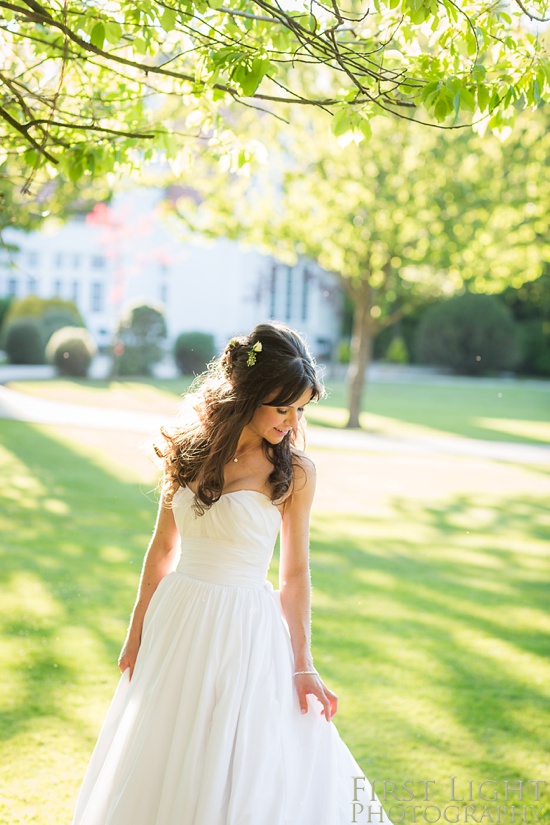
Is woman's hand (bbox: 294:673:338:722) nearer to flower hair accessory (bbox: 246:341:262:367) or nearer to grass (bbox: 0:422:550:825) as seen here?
flower hair accessory (bbox: 246:341:262:367)

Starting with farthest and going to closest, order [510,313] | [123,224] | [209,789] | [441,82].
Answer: [510,313]
[123,224]
[441,82]
[209,789]

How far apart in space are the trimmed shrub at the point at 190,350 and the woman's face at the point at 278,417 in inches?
999

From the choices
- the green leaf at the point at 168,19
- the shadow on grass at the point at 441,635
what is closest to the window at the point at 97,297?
the shadow on grass at the point at 441,635

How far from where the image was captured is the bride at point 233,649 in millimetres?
2588

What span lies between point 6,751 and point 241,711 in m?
1.96

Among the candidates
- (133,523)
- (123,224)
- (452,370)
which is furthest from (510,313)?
(133,523)

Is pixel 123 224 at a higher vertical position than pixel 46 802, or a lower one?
higher

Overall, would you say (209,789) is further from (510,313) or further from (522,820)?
(510,313)

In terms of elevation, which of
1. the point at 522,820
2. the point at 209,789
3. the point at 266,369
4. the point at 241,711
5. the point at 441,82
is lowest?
the point at 522,820

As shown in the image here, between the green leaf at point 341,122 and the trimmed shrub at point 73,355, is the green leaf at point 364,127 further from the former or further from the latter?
the trimmed shrub at point 73,355

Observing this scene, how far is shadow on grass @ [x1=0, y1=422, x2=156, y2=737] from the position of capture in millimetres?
4992

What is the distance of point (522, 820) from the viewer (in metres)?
3.83

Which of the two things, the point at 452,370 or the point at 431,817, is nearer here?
the point at 431,817

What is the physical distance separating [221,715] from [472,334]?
32.8 meters
